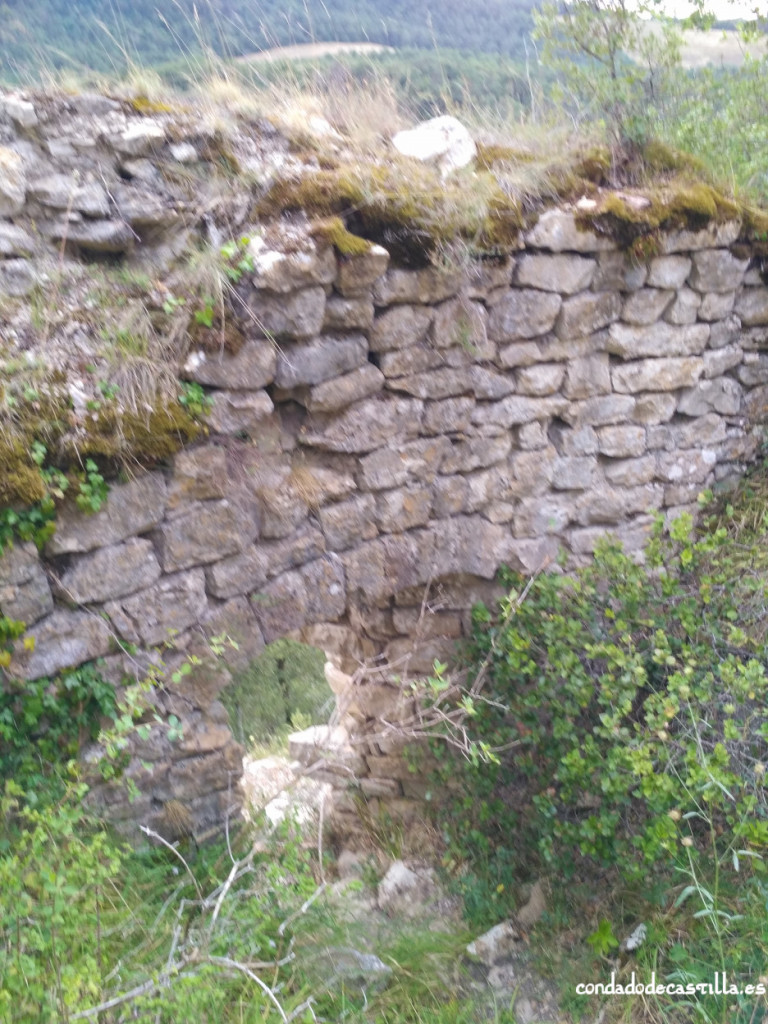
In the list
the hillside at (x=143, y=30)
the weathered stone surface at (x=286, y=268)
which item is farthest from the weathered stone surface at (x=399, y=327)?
the hillside at (x=143, y=30)

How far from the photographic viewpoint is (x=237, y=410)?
2773 millimetres

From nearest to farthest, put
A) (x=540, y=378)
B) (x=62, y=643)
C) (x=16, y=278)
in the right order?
(x=62, y=643), (x=16, y=278), (x=540, y=378)

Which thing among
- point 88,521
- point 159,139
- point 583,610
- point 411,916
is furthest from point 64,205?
point 411,916

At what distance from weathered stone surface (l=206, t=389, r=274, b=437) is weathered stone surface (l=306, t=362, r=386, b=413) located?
211 mm

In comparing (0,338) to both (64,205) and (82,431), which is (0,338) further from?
(64,205)

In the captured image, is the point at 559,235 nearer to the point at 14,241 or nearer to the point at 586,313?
the point at 586,313

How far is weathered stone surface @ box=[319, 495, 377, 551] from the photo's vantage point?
315cm

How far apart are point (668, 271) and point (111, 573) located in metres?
2.90

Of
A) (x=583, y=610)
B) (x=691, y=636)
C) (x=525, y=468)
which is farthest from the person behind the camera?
(x=525, y=468)

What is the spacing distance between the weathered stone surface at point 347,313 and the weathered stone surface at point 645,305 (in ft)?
4.56

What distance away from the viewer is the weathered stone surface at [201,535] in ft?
8.91

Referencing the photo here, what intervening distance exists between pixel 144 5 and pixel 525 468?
2.86 meters

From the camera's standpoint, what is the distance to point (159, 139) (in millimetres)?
2908

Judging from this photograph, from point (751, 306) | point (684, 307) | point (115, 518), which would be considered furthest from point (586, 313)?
point (115, 518)
